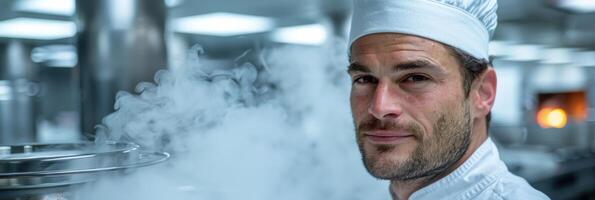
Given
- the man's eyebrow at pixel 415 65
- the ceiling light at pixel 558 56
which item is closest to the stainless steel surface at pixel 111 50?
the man's eyebrow at pixel 415 65

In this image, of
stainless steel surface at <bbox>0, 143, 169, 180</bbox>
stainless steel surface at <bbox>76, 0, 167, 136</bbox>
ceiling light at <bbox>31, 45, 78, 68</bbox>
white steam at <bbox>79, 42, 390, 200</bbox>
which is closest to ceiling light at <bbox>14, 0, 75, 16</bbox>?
ceiling light at <bbox>31, 45, 78, 68</bbox>

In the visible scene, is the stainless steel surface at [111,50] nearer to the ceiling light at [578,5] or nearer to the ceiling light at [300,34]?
the ceiling light at [578,5]

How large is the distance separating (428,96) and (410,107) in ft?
0.12

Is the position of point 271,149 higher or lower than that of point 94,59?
lower

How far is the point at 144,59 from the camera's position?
1579mm

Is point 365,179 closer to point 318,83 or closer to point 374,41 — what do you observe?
point 318,83

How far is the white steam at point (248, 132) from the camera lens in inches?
44.6

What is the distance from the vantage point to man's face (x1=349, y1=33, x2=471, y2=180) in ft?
3.20

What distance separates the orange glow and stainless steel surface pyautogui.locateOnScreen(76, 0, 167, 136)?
423cm

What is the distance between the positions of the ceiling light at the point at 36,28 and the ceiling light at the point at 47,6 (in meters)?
0.43

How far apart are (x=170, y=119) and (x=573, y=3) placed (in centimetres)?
459

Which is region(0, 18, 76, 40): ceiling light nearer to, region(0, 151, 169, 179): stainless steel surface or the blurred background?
the blurred background

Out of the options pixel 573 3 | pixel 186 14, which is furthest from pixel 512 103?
pixel 186 14

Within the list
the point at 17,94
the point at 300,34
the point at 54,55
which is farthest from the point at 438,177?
the point at 54,55
